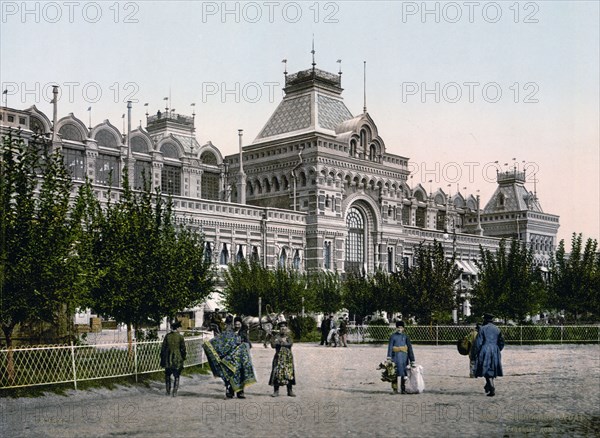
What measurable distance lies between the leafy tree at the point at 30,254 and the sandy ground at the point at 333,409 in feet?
8.25

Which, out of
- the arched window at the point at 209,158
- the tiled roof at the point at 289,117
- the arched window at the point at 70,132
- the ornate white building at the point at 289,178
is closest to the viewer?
the arched window at the point at 70,132

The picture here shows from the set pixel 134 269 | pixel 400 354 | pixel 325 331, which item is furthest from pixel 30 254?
pixel 325 331

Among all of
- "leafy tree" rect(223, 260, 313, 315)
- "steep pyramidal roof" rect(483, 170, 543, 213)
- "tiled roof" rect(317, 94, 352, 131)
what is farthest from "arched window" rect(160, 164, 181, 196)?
"steep pyramidal roof" rect(483, 170, 543, 213)

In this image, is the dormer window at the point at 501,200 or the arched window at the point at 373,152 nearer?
the arched window at the point at 373,152

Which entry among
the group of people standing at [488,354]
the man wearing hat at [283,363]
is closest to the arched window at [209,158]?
the man wearing hat at [283,363]

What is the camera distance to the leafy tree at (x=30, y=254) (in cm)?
1816

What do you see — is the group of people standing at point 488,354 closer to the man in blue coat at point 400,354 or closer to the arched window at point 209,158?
the man in blue coat at point 400,354

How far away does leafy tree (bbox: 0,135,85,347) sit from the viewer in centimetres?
1816

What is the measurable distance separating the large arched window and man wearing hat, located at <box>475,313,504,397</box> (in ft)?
151

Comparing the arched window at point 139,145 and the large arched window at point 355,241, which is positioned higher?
the arched window at point 139,145

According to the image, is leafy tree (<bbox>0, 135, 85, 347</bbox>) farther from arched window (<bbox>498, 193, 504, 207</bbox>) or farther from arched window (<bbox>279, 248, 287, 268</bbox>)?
arched window (<bbox>498, 193, 504, 207</bbox>)

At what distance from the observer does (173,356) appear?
17969 mm

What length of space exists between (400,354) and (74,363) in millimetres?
7212

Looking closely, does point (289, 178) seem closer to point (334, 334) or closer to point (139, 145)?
point (139, 145)
